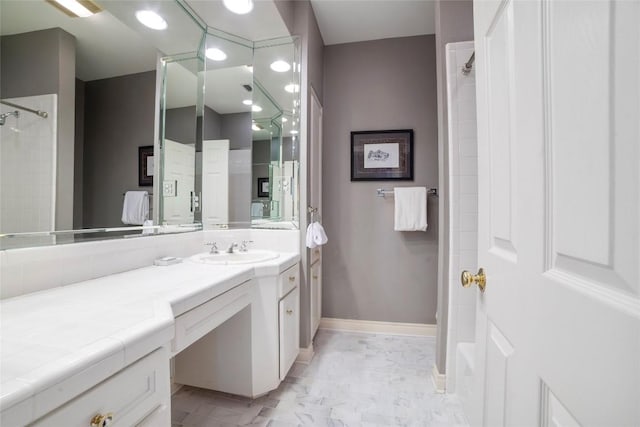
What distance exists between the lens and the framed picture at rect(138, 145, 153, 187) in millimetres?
1316

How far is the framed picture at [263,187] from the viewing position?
6.93 feet

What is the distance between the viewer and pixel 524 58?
56cm

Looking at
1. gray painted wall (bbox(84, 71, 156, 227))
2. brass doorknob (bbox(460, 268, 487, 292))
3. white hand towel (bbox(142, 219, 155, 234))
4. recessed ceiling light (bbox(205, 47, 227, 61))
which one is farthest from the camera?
recessed ceiling light (bbox(205, 47, 227, 61))

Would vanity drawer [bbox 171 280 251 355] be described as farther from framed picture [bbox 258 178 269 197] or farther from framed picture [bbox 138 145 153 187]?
framed picture [bbox 258 178 269 197]

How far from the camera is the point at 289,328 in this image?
1.67 meters

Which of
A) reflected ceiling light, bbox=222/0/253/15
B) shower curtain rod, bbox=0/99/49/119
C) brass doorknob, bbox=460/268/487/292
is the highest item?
reflected ceiling light, bbox=222/0/253/15

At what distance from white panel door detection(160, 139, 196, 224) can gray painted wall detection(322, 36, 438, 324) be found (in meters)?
1.23

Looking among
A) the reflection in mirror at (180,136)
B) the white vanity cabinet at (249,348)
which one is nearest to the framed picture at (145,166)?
the reflection in mirror at (180,136)

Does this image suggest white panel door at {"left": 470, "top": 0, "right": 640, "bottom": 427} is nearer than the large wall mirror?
Yes

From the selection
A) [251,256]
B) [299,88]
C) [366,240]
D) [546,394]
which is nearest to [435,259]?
[366,240]

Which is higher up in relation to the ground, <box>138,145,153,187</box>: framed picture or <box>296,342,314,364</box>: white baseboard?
<box>138,145,153,187</box>: framed picture

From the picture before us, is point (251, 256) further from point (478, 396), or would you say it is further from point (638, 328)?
point (638, 328)

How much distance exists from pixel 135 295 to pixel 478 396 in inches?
45.8

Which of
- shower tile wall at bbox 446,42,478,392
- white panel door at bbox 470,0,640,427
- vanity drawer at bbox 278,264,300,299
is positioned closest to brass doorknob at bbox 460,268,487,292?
white panel door at bbox 470,0,640,427
